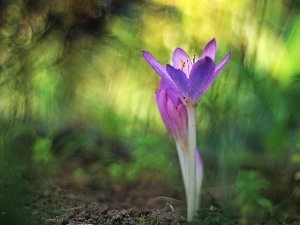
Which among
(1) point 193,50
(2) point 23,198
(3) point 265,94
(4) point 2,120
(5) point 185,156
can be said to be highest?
(1) point 193,50

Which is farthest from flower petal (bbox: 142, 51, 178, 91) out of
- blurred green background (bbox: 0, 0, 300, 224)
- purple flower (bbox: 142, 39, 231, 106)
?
blurred green background (bbox: 0, 0, 300, 224)

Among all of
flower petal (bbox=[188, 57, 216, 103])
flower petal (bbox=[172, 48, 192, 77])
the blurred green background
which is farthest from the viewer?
the blurred green background

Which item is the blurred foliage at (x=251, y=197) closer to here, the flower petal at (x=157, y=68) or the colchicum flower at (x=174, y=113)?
the colchicum flower at (x=174, y=113)

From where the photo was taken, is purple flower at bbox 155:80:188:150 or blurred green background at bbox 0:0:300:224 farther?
blurred green background at bbox 0:0:300:224

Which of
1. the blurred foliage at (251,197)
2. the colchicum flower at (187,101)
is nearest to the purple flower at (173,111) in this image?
the colchicum flower at (187,101)

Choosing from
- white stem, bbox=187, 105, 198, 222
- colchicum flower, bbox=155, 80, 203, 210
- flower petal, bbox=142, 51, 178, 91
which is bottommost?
white stem, bbox=187, 105, 198, 222

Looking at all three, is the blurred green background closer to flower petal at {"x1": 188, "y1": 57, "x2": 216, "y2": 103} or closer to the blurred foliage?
the blurred foliage

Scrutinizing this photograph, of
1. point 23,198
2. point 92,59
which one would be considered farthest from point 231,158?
point 23,198

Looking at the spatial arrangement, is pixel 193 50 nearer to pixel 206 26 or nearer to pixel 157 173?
pixel 206 26
